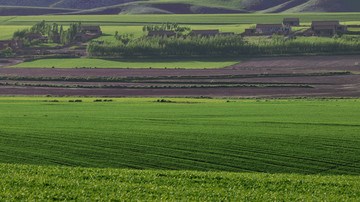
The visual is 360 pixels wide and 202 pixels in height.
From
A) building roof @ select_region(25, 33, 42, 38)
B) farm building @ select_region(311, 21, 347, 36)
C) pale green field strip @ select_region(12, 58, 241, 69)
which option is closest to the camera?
pale green field strip @ select_region(12, 58, 241, 69)

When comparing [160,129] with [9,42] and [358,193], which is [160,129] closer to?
[358,193]

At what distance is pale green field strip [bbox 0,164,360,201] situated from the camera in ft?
80.4

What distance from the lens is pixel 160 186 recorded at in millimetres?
26547

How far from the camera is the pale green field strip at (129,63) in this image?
130750 mm

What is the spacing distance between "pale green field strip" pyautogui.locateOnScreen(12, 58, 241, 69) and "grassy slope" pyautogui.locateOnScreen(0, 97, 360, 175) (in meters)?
68.1

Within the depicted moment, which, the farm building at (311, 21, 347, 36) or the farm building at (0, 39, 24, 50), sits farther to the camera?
the farm building at (311, 21, 347, 36)

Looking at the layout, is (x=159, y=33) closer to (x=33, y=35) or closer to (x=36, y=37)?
(x=36, y=37)

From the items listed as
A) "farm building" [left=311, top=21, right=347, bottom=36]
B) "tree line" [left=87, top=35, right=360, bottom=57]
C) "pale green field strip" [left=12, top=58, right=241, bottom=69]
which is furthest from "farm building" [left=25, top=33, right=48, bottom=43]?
"farm building" [left=311, top=21, right=347, bottom=36]

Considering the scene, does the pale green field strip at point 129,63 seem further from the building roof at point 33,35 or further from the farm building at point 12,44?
the building roof at point 33,35

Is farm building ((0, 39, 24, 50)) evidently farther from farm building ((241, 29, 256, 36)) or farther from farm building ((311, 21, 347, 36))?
farm building ((311, 21, 347, 36))

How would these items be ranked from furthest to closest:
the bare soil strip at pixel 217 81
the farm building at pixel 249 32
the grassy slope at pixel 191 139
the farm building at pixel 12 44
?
the farm building at pixel 249 32
the farm building at pixel 12 44
the bare soil strip at pixel 217 81
the grassy slope at pixel 191 139

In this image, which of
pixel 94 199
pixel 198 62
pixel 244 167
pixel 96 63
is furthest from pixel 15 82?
pixel 94 199

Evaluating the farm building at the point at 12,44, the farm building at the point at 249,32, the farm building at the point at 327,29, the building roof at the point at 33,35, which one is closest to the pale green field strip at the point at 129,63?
the farm building at the point at 12,44

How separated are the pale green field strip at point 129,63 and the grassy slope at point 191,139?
223ft
